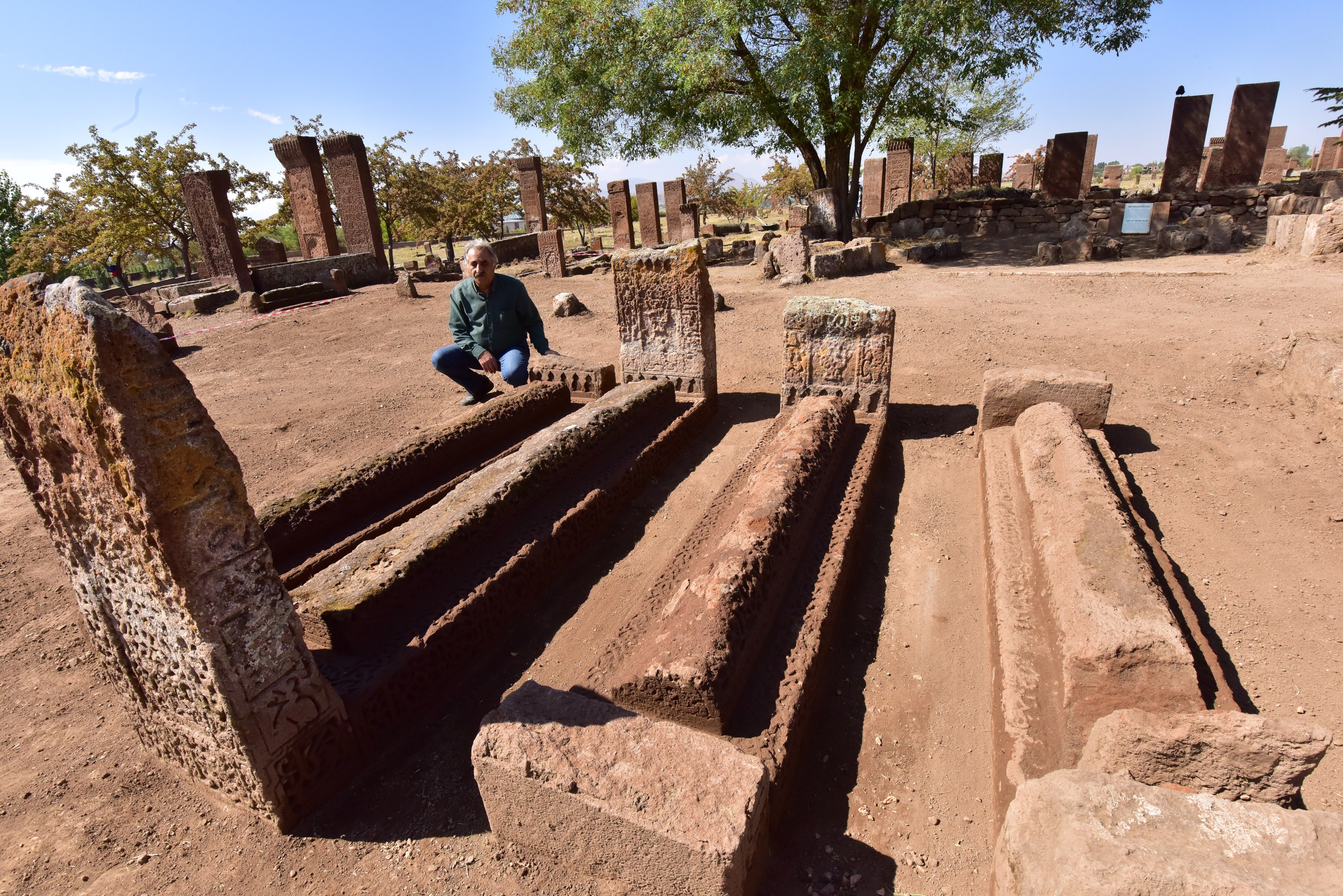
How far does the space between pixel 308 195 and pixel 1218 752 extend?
18333 millimetres

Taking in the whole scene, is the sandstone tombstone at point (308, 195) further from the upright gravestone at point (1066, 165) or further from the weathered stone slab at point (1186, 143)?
the weathered stone slab at point (1186, 143)

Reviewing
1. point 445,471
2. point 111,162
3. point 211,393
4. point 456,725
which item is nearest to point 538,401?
point 445,471

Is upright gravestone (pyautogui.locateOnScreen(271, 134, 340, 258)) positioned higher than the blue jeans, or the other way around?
upright gravestone (pyautogui.locateOnScreen(271, 134, 340, 258))

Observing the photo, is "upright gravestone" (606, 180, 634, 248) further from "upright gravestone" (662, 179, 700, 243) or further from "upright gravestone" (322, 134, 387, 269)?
"upright gravestone" (322, 134, 387, 269)

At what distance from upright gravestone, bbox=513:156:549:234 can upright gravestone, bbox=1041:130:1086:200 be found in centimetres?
1289

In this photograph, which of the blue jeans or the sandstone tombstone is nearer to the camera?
the blue jeans

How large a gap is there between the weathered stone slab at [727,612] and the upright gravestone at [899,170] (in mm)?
17523

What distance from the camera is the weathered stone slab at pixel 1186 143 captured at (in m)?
15.0

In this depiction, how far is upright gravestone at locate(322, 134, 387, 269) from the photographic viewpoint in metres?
15.0

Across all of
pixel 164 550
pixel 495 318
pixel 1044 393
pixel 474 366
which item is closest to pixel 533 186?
pixel 474 366

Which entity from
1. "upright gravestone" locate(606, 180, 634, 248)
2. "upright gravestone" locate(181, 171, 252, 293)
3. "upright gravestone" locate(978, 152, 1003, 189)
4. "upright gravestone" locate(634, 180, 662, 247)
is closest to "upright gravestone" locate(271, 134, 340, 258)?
"upright gravestone" locate(181, 171, 252, 293)

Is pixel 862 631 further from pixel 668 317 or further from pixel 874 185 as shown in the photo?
pixel 874 185

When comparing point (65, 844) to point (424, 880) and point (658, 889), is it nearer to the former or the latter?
point (424, 880)

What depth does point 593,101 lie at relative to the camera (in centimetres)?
1330
